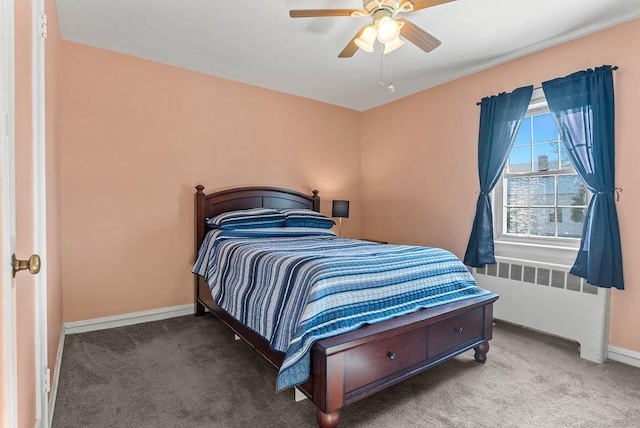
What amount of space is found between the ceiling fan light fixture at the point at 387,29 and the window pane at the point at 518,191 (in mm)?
2043

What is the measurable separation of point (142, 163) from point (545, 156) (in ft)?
12.6

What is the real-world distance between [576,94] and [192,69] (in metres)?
3.56

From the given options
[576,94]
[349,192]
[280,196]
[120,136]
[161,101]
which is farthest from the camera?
[349,192]

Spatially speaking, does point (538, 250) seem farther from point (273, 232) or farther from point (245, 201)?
point (245, 201)

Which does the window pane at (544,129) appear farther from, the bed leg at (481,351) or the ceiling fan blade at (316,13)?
the ceiling fan blade at (316,13)

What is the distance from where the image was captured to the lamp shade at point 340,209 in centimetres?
438

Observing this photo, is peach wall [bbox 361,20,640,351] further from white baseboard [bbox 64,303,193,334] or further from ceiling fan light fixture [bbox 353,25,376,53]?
white baseboard [bbox 64,303,193,334]

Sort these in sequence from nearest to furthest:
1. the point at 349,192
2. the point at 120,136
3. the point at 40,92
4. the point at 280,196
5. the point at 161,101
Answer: the point at 40,92
the point at 120,136
the point at 161,101
the point at 280,196
the point at 349,192

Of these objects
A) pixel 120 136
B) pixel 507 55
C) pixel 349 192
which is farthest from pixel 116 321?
pixel 507 55

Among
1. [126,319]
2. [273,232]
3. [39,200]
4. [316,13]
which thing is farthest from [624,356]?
[126,319]

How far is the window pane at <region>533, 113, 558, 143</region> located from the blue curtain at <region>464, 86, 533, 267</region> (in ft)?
0.65

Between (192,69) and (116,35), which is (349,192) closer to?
(192,69)

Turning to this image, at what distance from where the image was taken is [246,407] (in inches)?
75.6

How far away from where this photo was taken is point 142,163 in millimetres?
3268
